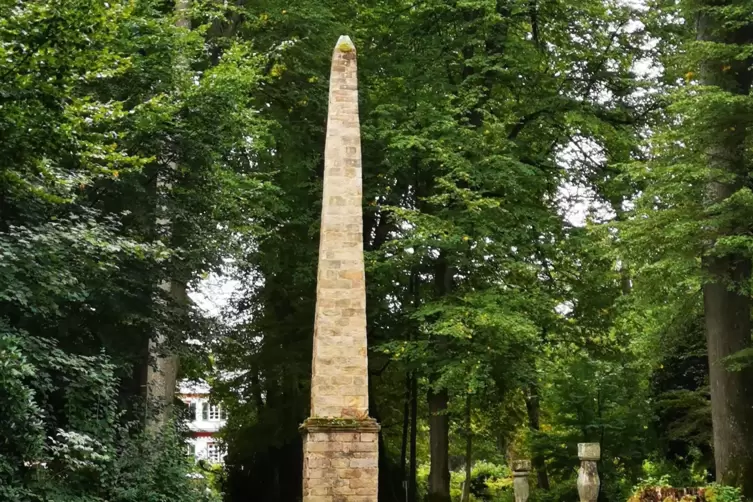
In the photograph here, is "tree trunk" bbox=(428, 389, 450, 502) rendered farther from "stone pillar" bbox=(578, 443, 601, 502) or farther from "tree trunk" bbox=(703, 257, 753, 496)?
"tree trunk" bbox=(703, 257, 753, 496)

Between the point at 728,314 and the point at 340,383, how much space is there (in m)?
6.26

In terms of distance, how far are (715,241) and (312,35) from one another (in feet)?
30.9

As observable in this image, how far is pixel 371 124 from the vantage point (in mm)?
19609

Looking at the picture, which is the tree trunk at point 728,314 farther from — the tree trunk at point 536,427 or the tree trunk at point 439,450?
the tree trunk at point 536,427

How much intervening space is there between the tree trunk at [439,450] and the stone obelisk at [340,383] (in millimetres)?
6383

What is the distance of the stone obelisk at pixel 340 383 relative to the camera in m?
12.4

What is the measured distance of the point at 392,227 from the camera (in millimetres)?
21781

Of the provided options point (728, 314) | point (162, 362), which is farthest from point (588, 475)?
point (162, 362)

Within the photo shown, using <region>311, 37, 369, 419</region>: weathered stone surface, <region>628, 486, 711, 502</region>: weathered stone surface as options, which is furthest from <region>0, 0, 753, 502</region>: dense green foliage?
<region>311, 37, 369, 419</region>: weathered stone surface

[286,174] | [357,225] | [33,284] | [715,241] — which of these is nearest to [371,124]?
[286,174]

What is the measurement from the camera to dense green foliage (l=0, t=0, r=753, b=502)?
35.4 ft

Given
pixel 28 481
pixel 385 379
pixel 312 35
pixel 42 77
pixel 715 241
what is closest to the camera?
pixel 42 77

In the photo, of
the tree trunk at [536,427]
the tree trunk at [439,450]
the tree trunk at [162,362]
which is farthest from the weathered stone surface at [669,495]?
the tree trunk at [536,427]

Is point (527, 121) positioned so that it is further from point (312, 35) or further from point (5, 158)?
point (5, 158)
